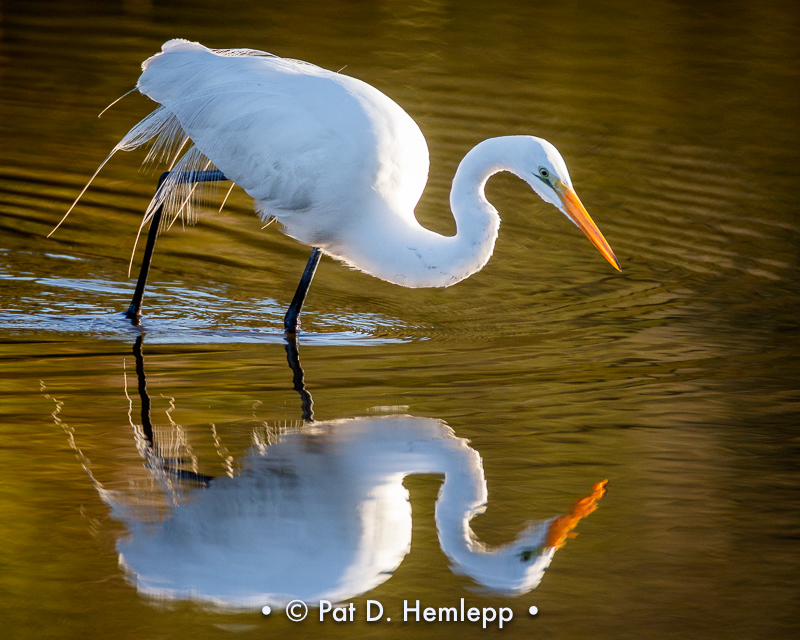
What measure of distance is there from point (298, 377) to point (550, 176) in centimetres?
143

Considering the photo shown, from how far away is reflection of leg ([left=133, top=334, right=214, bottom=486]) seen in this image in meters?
4.31

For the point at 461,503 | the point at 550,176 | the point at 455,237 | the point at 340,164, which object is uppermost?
the point at 550,176

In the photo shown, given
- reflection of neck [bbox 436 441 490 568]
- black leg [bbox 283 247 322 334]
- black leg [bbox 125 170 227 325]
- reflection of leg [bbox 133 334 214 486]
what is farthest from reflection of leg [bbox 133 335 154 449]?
reflection of neck [bbox 436 441 490 568]

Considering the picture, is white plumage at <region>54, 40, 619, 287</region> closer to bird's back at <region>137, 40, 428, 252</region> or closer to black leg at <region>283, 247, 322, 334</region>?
bird's back at <region>137, 40, 428, 252</region>

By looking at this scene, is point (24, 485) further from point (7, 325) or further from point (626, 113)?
point (626, 113)

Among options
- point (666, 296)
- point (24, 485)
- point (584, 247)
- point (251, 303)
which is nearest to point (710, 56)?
point (584, 247)

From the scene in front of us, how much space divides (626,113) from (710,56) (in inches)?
138

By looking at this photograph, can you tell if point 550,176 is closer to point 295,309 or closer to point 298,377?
point 298,377

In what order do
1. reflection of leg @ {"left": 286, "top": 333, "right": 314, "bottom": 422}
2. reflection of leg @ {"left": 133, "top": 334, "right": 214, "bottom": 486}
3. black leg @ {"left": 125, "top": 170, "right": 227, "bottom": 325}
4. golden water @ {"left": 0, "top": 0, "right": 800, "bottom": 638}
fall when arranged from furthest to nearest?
1. black leg @ {"left": 125, "top": 170, "right": 227, "bottom": 325}
2. reflection of leg @ {"left": 286, "top": 333, "right": 314, "bottom": 422}
3. reflection of leg @ {"left": 133, "top": 334, "right": 214, "bottom": 486}
4. golden water @ {"left": 0, "top": 0, "right": 800, "bottom": 638}

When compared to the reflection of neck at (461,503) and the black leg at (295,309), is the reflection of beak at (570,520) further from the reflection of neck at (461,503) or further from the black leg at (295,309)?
the black leg at (295,309)

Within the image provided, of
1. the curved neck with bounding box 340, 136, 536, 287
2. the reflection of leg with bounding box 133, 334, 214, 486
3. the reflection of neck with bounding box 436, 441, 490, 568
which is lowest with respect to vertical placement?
the reflection of leg with bounding box 133, 334, 214, 486

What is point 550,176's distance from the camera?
5.38 metres

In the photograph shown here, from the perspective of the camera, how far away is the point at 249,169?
20.4ft

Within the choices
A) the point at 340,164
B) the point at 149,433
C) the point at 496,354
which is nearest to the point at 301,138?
the point at 340,164
